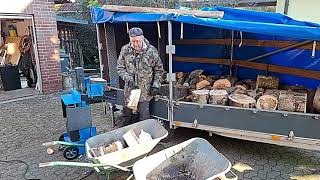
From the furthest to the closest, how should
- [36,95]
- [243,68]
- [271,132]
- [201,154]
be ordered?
[36,95], [243,68], [271,132], [201,154]

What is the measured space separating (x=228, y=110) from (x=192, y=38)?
2.65 m

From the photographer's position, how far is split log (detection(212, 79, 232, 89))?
467 cm

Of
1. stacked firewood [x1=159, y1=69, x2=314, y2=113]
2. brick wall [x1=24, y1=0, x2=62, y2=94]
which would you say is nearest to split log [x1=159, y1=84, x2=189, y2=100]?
stacked firewood [x1=159, y1=69, x2=314, y2=113]

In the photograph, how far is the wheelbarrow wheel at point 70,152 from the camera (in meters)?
3.83

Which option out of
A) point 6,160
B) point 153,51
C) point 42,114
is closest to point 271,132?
point 153,51

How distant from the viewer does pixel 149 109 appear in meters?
4.36

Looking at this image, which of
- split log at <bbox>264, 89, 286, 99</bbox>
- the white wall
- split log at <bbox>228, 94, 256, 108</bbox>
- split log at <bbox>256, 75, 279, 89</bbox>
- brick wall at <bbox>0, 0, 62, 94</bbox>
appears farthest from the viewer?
the white wall

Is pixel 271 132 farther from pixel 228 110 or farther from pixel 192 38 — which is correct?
pixel 192 38

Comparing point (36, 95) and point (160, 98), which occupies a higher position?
point (160, 98)

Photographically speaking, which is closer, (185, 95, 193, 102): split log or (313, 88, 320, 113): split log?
(313, 88, 320, 113): split log

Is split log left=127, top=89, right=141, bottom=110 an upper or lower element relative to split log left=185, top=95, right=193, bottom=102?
upper

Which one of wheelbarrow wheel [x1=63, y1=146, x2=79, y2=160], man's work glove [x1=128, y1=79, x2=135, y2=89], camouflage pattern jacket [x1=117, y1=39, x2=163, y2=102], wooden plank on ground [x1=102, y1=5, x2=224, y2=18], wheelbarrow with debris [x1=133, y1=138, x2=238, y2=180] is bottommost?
wheelbarrow wheel [x1=63, y1=146, x2=79, y2=160]

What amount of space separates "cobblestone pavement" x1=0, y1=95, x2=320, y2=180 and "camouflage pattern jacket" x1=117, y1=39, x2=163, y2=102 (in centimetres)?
107

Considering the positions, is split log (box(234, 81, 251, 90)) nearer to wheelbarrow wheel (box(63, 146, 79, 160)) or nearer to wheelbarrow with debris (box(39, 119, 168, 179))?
wheelbarrow with debris (box(39, 119, 168, 179))
